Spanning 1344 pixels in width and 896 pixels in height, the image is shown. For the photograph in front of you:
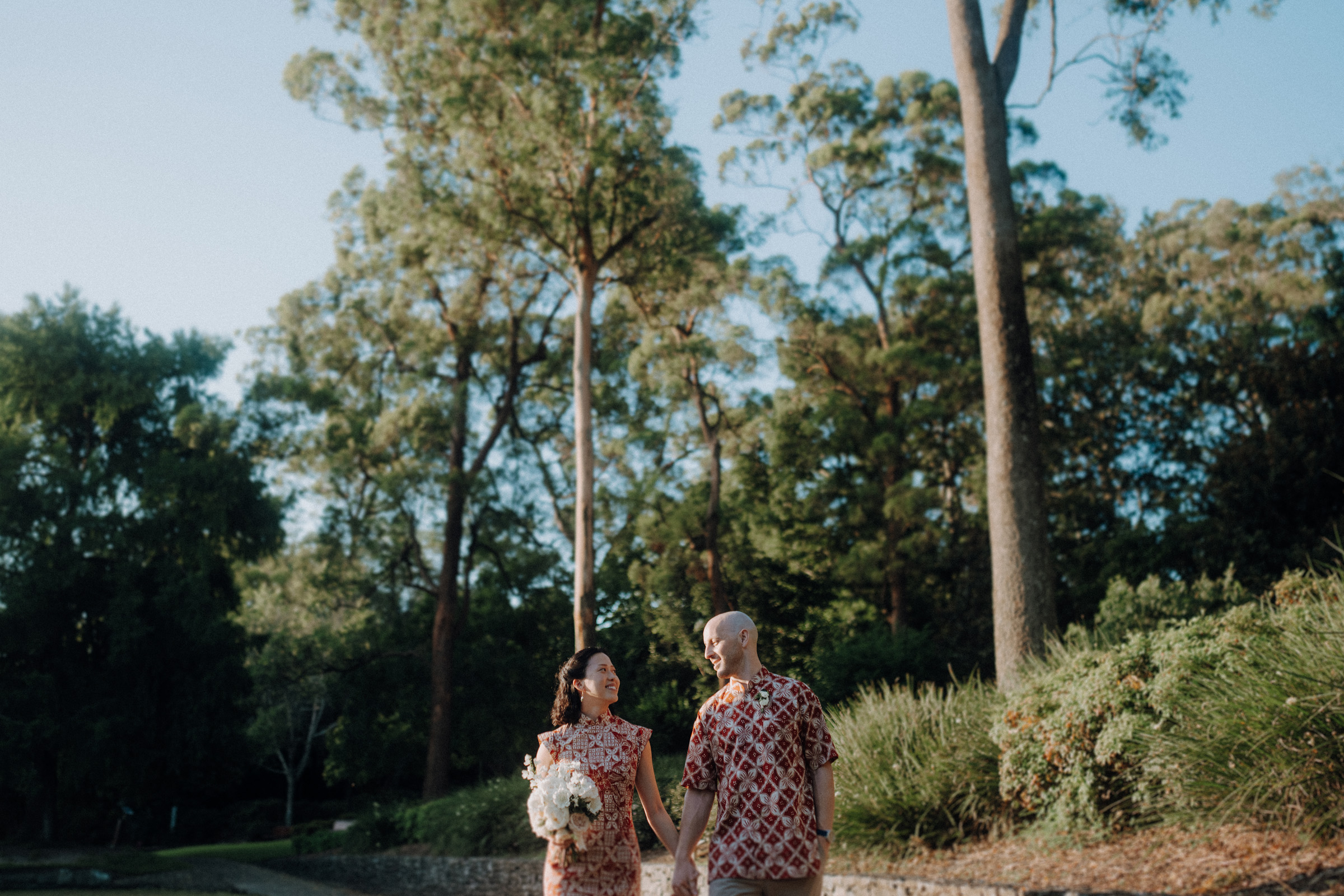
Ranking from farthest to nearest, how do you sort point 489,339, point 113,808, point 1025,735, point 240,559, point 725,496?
point 113,808, point 240,559, point 489,339, point 725,496, point 1025,735

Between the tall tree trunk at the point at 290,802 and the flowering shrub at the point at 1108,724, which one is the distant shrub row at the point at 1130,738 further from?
the tall tree trunk at the point at 290,802

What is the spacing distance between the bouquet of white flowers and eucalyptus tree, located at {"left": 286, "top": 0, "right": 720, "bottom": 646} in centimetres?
1019

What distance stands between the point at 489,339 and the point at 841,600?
9.79m

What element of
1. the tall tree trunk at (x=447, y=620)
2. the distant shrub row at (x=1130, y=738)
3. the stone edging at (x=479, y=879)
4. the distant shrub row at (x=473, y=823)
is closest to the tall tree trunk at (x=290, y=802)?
the stone edging at (x=479, y=879)

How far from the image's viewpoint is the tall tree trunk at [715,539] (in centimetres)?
1720

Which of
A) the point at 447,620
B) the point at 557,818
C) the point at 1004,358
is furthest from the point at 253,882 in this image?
the point at 557,818

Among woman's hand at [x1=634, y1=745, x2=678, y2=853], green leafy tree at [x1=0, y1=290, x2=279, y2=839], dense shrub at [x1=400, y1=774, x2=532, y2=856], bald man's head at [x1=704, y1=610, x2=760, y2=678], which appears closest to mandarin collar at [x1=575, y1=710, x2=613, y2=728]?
woman's hand at [x1=634, y1=745, x2=678, y2=853]

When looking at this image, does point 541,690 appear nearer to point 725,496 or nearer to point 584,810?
point 725,496

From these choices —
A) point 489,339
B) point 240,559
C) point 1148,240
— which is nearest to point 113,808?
point 240,559

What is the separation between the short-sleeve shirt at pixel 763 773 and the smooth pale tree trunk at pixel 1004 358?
5872mm

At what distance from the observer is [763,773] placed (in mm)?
3266

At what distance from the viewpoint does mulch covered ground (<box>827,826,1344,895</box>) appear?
15.2ft

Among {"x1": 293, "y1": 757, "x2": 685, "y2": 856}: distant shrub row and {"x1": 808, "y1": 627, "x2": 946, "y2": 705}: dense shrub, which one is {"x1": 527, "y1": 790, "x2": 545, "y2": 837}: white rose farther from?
{"x1": 808, "y1": 627, "x2": 946, "y2": 705}: dense shrub

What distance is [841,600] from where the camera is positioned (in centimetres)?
2033
